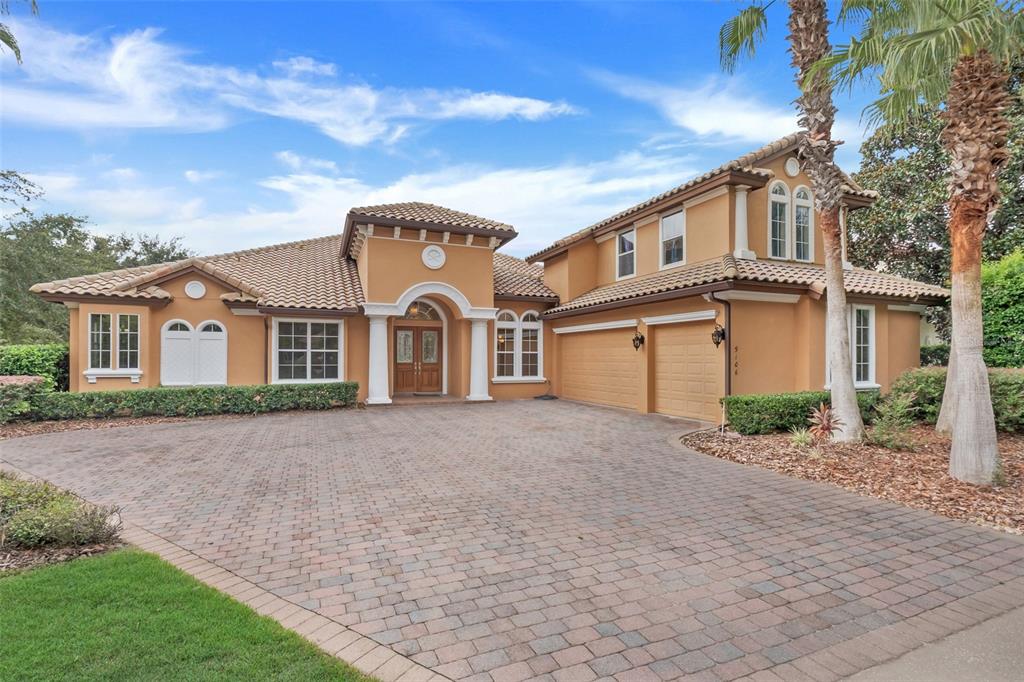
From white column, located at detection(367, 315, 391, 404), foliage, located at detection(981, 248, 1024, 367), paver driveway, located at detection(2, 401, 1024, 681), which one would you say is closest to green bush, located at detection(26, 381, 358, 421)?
white column, located at detection(367, 315, 391, 404)

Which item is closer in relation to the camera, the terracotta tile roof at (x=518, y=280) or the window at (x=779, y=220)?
the window at (x=779, y=220)

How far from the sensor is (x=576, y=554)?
434 cm

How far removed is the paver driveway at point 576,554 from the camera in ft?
9.95

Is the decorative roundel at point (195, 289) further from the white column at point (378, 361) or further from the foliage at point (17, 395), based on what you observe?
the white column at point (378, 361)

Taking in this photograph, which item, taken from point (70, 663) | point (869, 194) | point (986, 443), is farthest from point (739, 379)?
point (70, 663)

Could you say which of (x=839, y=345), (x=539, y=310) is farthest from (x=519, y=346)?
(x=839, y=345)

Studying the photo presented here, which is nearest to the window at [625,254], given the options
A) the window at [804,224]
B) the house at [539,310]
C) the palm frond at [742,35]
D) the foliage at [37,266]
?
the house at [539,310]

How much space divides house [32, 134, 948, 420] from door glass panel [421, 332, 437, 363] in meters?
0.13

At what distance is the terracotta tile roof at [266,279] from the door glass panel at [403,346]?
209cm

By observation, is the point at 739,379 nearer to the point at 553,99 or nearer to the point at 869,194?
the point at 869,194

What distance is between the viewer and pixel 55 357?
14289mm

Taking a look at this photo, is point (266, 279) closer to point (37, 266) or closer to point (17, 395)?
point (17, 395)

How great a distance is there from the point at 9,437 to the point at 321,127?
423 inches

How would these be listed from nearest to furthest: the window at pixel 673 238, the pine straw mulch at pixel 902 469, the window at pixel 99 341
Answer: the pine straw mulch at pixel 902 469
the window at pixel 99 341
the window at pixel 673 238
